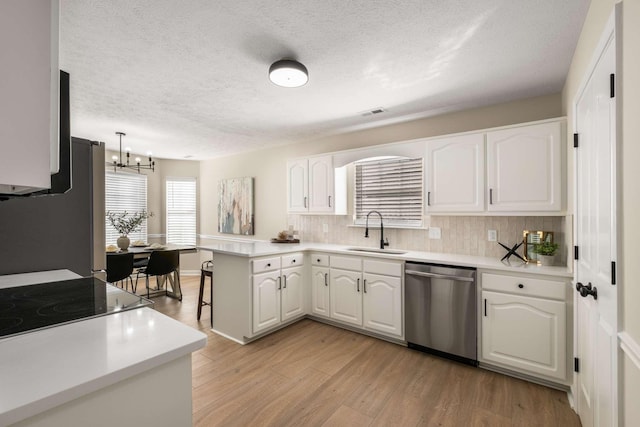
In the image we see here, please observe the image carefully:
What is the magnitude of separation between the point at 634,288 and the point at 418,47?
5.58 feet

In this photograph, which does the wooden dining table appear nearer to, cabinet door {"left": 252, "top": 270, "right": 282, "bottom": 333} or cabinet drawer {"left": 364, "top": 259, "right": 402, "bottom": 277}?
cabinet door {"left": 252, "top": 270, "right": 282, "bottom": 333}

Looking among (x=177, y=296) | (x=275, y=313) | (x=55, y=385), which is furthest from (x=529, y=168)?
(x=177, y=296)

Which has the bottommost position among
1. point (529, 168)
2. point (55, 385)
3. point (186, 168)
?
point (55, 385)

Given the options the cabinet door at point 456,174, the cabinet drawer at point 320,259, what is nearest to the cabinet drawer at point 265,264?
the cabinet drawer at point 320,259

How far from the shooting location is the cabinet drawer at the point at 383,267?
9.69ft

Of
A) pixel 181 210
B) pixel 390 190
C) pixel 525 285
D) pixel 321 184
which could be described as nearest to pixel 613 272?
pixel 525 285

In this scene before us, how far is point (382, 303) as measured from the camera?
10.0 ft

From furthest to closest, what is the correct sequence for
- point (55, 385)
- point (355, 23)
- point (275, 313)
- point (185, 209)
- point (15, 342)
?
point (185, 209) → point (275, 313) → point (355, 23) → point (15, 342) → point (55, 385)

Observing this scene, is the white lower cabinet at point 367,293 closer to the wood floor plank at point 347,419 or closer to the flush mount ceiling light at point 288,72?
the wood floor plank at point 347,419

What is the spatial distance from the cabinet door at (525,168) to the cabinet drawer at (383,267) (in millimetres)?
993

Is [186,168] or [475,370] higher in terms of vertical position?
[186,168]

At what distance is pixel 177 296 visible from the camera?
4.60 m

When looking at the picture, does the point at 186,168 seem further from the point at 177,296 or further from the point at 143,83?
the point at 143,83

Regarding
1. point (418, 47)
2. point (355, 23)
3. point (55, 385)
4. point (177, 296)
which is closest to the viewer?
point (55, 385)
